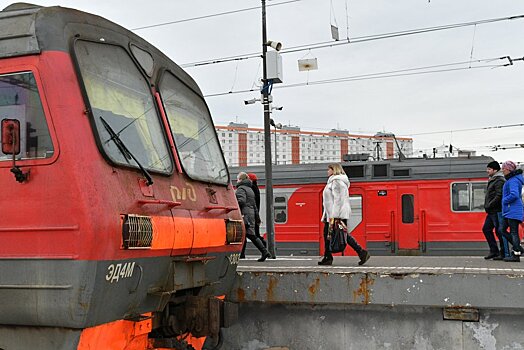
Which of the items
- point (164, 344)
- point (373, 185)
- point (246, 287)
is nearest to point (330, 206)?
point (246, 287)

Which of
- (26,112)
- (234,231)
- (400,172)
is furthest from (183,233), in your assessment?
(400,172)

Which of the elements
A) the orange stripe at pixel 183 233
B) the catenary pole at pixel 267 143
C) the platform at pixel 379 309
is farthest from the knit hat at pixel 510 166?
the orange stripe at pixel 183 233

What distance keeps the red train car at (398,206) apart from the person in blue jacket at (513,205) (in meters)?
7.47

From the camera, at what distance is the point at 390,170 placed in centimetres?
1708

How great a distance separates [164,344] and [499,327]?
336 cm

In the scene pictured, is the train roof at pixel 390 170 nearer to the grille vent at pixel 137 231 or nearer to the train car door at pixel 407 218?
the train car door at pixel 407 218

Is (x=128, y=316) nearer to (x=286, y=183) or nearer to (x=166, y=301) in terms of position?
(x=166, y=301)

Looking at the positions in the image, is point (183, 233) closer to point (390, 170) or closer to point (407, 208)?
point (407, 208)

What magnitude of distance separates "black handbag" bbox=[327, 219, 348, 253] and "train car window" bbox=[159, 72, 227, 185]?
246 centimetres

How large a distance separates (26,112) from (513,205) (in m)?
6.90

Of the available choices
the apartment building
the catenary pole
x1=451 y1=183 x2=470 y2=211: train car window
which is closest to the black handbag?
the catenary pole

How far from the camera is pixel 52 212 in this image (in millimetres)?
4086

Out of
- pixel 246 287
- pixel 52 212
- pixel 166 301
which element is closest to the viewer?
pixel 52 212

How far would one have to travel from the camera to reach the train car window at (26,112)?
4.24 metres
